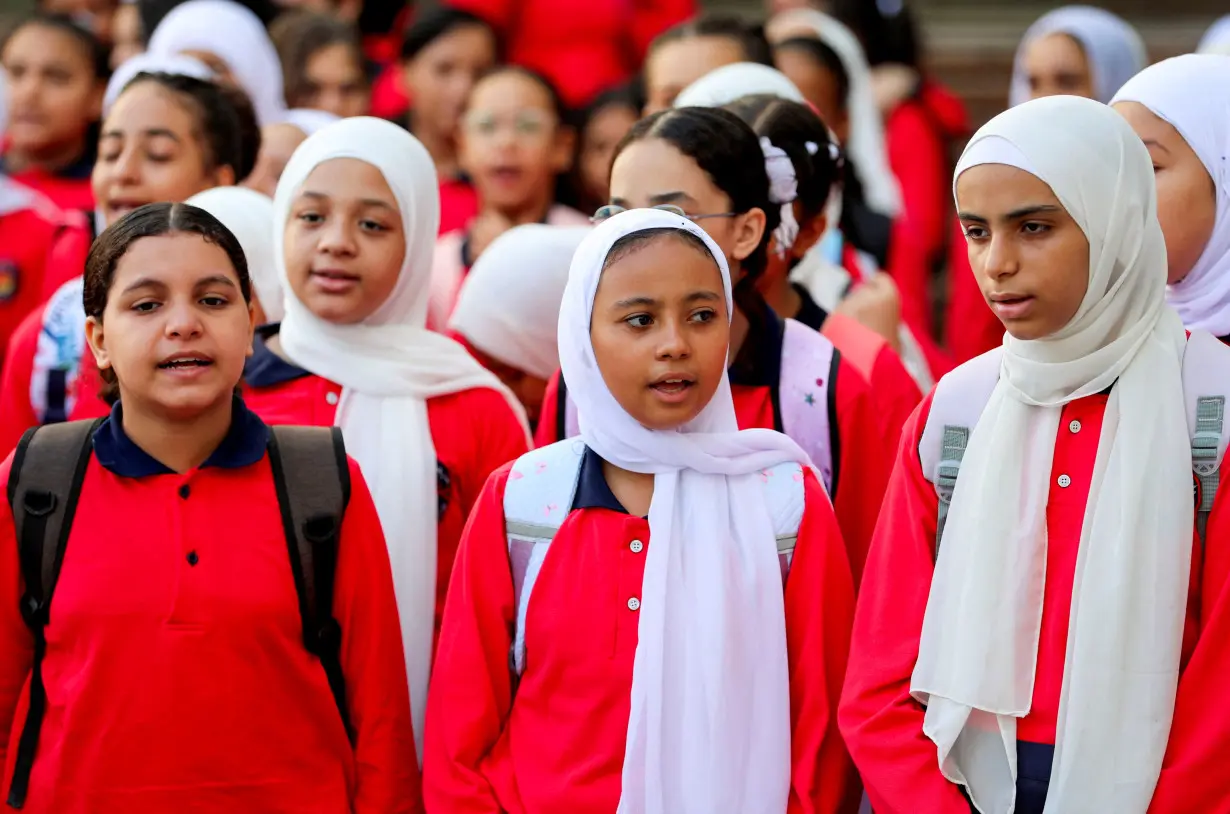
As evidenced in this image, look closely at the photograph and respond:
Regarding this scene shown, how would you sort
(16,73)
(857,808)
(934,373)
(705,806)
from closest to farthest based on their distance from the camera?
(705,806) < (857,808) < (934,373) < (16,73)

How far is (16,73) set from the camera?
21.6 ft

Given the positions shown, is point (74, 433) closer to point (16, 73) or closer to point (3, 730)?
point (3, 730)

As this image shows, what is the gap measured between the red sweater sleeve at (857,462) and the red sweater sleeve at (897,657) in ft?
1.74

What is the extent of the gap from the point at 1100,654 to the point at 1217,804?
0.30m

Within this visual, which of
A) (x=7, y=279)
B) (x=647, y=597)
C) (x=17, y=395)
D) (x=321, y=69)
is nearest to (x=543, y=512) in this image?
(x=647, y=597)

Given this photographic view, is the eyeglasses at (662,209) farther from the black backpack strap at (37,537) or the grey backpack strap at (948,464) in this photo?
the black backpack strap at (37,537)

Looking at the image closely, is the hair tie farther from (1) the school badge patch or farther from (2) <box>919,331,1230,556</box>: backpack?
(1) the school badge patch

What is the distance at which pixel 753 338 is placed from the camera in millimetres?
3918

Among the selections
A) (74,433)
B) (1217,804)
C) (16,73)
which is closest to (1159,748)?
(1217,804)

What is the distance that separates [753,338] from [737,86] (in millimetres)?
1160

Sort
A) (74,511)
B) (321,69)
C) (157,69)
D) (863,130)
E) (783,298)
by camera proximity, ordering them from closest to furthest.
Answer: (74,511), (783,298), (157,69), (863,130), (321,69)

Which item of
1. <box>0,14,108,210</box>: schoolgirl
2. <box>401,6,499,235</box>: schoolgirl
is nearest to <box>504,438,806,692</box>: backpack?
<box>0,14,108,210</box>: schoolgirl

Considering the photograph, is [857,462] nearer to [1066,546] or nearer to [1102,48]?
[1066,546]

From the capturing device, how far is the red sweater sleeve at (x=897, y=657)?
3111 millimetres
